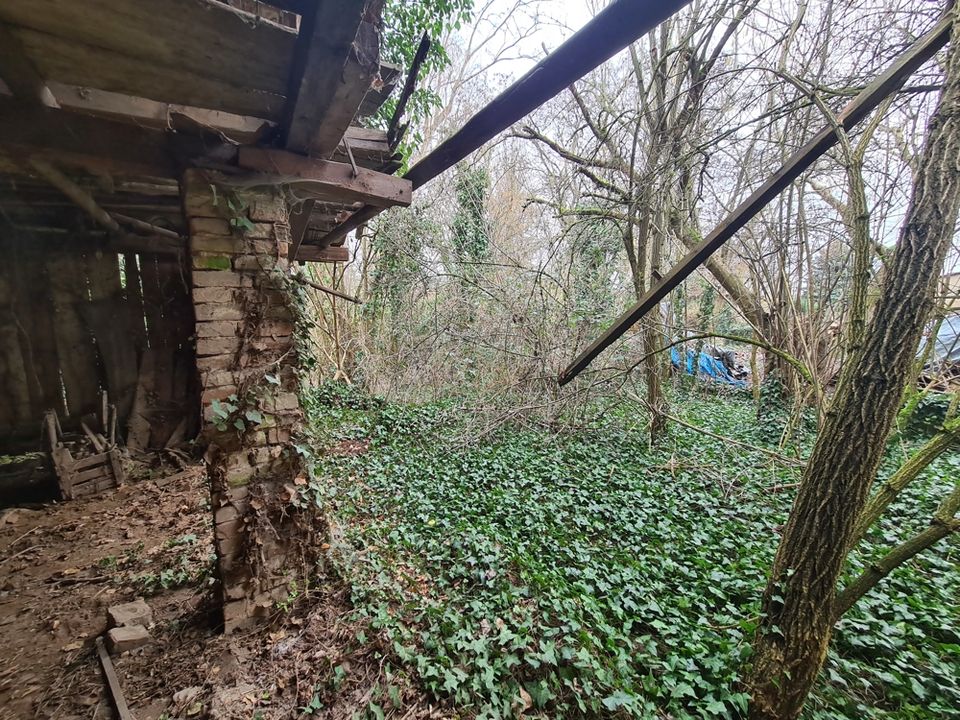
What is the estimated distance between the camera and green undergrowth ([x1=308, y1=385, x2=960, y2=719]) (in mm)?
1899

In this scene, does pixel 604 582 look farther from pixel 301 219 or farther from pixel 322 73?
pixel 301 219

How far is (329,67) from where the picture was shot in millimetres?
1284

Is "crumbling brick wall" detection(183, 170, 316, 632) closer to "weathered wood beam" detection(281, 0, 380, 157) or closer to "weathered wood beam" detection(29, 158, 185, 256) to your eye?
"weathered wood beam" detection(281, 0, 380, 157)

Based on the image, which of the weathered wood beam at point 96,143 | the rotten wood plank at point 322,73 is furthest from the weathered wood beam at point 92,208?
the rotten wood plank at point 322,73

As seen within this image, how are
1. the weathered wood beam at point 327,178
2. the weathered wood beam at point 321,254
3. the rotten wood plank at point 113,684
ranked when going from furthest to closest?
1. the weathered wood beam at point 321,254
2. the weathered wood beam at point 327,178
3. the rotten wood plank at point 113,684

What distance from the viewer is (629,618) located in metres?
2.34

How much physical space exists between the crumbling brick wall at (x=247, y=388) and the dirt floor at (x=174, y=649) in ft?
0.70

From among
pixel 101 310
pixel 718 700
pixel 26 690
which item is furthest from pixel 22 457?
pixel 718 700

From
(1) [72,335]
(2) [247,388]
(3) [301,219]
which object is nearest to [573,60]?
(2) [247,388]

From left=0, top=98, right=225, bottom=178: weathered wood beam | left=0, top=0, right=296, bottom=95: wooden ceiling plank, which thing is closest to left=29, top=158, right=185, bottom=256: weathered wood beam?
left=0, top=98, right=225, bottom=178: weathered wood beam

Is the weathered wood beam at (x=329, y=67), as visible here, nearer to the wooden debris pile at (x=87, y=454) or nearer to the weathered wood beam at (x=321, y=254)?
the weathered wood beam at (x=321, y=254)

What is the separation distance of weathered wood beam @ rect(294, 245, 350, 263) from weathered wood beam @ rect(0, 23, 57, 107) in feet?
9.42

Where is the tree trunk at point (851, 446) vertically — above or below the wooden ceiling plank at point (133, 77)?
below

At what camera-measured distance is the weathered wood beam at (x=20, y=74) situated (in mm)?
1177
